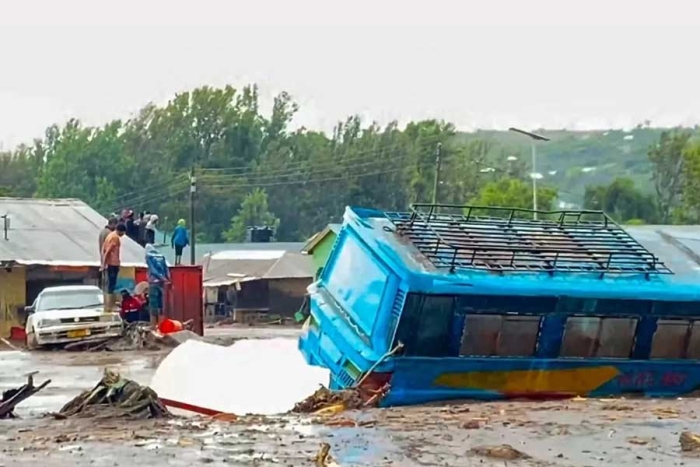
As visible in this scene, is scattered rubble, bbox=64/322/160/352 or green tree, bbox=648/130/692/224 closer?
scattered rubble, bbox=64/322/160/352

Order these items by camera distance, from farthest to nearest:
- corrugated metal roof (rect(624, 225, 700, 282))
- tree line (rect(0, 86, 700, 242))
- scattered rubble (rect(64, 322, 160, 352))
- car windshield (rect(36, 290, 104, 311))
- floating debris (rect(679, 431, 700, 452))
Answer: tree line (rect(0, 86, 700, 242)) < car windshield (rect(36, 290, 104, 311)) < scattered rubble (rect(64, 322, 160, 352)) < corrugated metal roof (rect(624, 225, 700, 282)) < floating debris (rect(679, 431, 700, 452))

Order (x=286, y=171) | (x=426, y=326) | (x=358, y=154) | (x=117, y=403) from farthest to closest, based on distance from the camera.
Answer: (x=286, y=171) < (x=358, y=154) < (x=426, y=326) < (x=117, y=403)

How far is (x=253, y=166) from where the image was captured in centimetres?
9044

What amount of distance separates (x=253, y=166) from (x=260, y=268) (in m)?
36.7

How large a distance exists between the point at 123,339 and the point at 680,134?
60151mm

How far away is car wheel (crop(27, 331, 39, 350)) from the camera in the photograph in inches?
1031

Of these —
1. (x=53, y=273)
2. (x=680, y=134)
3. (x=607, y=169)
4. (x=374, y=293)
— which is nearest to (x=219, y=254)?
(x=53, y=273)

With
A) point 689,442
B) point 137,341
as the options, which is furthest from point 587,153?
point 689,442

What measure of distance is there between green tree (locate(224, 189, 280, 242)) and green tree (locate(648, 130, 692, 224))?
25.2 meters

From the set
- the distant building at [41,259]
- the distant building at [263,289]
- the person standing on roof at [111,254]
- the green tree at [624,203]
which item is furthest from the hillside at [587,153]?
the person standing on roof at [111,254]

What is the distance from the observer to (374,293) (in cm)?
1380

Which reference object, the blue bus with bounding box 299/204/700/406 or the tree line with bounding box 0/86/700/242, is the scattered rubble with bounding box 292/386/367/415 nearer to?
the blue bus with bounding box 299/204/700/406

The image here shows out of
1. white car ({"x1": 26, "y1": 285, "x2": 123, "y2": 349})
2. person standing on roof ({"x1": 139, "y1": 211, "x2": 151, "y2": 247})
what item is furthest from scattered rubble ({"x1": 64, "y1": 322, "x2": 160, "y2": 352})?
person standing on roof ({"x1": 139, "y1": 211, "x2": 151, "y2": 247})

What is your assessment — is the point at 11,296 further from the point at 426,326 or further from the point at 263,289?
the point at 426,326
